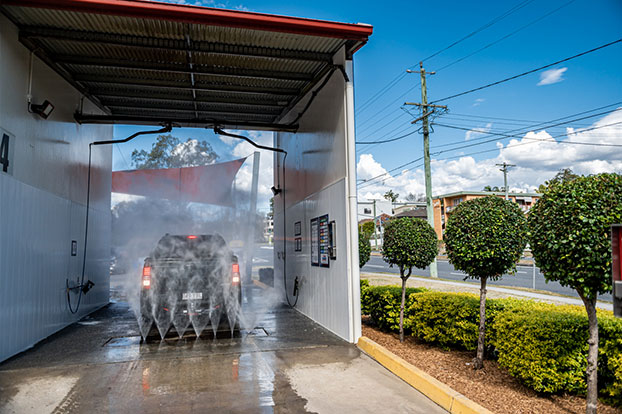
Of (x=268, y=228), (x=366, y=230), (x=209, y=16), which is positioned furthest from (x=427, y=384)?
(x=366, y=230)

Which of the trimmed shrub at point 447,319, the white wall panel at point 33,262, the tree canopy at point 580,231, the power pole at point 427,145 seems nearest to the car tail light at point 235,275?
the trimmed shrub at point 447,319

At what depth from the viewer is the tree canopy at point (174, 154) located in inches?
540

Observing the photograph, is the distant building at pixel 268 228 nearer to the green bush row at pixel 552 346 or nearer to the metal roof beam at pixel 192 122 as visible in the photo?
the metal roof beam at pixel 192 122

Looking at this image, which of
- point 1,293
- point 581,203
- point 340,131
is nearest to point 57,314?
point 1,293

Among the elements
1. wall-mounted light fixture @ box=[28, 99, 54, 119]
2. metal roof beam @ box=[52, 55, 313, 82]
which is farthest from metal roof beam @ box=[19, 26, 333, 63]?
wall-mounted light fixture @ box=[28, 99, 54, 119]

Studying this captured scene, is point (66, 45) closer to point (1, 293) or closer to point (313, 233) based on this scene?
point (1, 293)

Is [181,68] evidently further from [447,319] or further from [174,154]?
[447,319]

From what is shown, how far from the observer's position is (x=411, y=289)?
8.34 m

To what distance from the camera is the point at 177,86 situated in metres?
10.4

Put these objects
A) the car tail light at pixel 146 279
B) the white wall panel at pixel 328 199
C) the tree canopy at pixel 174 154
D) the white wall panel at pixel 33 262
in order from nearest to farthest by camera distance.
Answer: the white wall panel at pixel 33 262 → the white wall panel at pixel 328 199 → the car tail light at pixel 146 279 → the tree canopy at pixel 174 154

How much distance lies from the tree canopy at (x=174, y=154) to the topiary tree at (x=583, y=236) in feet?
38.3

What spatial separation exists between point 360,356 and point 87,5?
272 inches

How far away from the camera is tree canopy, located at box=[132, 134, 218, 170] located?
1371cm

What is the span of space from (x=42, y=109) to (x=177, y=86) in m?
3.25
